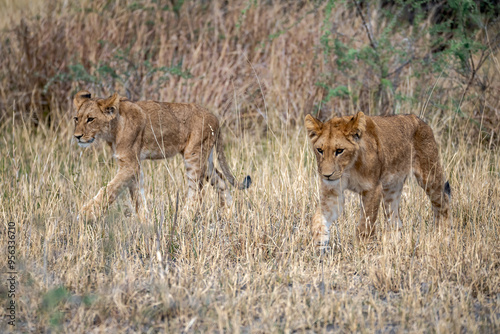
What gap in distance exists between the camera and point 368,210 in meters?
4.54

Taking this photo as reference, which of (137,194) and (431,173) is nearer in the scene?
(431,173)

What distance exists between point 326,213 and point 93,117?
2192 mm

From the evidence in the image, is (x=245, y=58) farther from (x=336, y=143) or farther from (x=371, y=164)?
(x=336, y=143)

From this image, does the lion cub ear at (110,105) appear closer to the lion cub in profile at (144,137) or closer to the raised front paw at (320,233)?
the lion cub in profile at (144,137)

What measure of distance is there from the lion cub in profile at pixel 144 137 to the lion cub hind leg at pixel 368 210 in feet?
4.00

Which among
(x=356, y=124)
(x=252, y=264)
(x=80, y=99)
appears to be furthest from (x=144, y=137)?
(x=356, y=124)

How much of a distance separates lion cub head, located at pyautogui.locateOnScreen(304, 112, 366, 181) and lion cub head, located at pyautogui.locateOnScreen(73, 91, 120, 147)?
1943mm

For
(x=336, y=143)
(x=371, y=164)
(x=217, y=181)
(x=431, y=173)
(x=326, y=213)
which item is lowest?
(x=217, y=181)

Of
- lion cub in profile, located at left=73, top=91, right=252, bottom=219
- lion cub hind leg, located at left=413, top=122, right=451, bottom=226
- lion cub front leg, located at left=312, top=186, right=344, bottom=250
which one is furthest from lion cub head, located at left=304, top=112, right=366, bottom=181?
lion cub in profile, located at left=73, top=91, right=252, bottom=219

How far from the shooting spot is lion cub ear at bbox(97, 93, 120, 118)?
560 centimetres

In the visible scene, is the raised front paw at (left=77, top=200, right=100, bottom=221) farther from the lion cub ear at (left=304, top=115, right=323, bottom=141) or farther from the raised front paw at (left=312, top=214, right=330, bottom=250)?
the lion cub ear at (left=304, top=115, right=323, bottom=141)

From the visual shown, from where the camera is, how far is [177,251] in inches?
174

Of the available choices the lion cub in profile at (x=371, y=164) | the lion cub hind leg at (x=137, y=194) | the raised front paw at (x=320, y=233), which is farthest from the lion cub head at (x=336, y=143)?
the lion cub hind leg at (x=137, y=194)

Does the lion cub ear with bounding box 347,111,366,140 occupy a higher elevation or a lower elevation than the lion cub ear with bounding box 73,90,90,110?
higher
